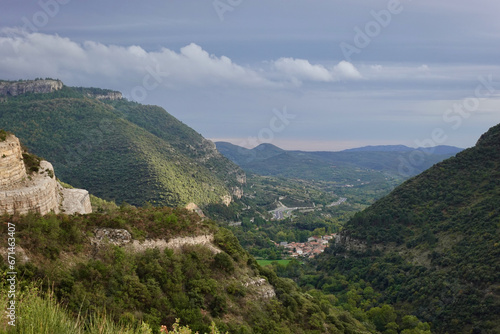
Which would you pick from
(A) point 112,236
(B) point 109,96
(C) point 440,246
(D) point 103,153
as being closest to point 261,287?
(A) point 112,236

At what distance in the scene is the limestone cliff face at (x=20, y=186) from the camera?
18500mm

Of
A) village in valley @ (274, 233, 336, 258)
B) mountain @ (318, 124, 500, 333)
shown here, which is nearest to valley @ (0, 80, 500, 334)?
mountain @ (318, 124, 500, 333)

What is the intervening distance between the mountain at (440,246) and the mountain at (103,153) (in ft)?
140

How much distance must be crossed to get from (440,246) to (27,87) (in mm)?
141451

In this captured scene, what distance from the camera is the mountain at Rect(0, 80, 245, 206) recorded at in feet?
278

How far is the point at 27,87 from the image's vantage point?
440ft

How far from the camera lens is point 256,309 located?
2444cm

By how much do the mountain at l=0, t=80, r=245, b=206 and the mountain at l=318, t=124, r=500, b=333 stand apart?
42611 mm

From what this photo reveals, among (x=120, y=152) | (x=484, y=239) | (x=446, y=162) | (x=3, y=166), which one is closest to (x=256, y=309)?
(x=3, y=166)

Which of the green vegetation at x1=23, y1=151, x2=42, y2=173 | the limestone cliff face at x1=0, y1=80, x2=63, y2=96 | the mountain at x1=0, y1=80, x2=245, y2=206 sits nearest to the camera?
the green vegetation at x1=23, y1=151, x2=42, y2=173

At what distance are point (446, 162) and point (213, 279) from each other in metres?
58.0

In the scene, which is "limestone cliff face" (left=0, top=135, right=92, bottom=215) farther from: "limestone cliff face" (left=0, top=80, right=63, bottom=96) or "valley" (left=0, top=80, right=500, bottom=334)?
"limestone cliff face" (left=0, top=80, right=63, bottom=96)

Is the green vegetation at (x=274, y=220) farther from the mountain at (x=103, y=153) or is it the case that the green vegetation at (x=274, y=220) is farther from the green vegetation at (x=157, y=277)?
the green vegetation at (x=157, y=277)

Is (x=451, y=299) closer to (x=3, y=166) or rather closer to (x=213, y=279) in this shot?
(x=213, y=279)
